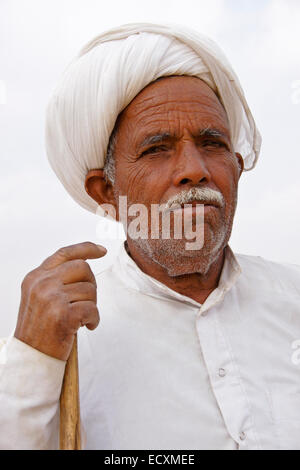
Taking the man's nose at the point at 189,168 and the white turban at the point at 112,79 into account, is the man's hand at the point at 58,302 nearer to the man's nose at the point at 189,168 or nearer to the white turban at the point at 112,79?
the man's nose at the point at 189,168

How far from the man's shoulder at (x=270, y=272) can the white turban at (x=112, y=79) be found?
71cm

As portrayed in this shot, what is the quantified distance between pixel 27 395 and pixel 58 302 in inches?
11.2

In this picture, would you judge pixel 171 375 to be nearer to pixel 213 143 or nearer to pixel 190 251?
pixel 190 251

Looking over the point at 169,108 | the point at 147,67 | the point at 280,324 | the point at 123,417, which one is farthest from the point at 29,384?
the point at 147,67

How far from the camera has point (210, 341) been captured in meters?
1.91

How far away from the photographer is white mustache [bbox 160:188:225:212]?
1905 mm

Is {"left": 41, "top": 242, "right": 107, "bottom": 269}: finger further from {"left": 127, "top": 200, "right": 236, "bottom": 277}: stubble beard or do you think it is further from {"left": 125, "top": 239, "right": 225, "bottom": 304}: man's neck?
{"left": 125, "top": 239, "right": 225, "bottom": 304}: man's neck

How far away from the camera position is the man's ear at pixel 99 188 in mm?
2359

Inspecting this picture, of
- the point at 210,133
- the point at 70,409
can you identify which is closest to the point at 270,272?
the point at 210,133

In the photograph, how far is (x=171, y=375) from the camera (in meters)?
1.84
